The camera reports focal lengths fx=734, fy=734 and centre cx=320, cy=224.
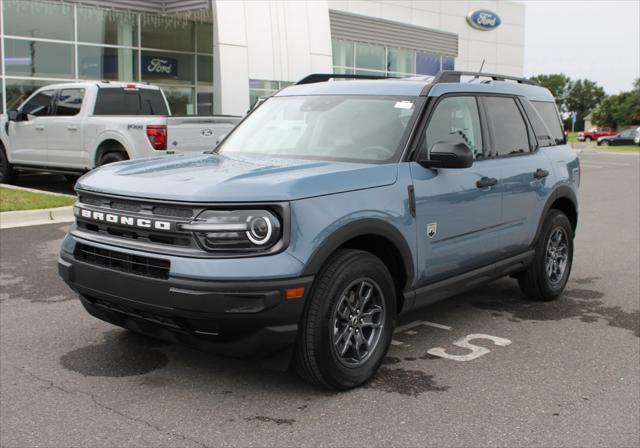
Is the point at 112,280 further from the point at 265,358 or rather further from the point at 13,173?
the point at 13,173

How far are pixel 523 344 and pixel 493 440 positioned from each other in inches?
70.0

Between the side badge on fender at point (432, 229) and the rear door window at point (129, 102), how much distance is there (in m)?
10.0

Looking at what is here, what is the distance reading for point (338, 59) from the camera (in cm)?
3098

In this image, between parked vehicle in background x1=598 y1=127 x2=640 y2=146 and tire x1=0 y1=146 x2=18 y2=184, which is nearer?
tire x1=0 y1=146 x2=18 y2=184

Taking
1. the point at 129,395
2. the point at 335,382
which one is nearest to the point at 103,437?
the point at 129,395

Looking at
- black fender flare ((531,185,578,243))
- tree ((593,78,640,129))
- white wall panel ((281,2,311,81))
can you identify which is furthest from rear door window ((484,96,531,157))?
tree ((593,78,640,129))

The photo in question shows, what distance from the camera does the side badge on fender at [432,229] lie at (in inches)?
190

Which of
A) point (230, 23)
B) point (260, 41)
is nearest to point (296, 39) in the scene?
point (260, 41)

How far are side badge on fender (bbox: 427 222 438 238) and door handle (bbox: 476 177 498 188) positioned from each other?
0.62 m

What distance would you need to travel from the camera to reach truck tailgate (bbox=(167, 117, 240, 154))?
1201 centimetres

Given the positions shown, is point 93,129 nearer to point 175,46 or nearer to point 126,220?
point 126,220

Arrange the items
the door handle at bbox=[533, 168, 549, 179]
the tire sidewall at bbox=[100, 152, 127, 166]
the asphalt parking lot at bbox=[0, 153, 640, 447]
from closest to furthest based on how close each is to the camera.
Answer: the asphalt parking lot at bbox=[0, 153, 640, 447]
the door handle at bbox=[533, 168, 549, 179]
the tire sidewall at bbox=[100, 152, 127, 166]

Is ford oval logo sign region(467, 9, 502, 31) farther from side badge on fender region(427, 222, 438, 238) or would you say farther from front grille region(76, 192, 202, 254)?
front grille region(76, 192, 202, 254)

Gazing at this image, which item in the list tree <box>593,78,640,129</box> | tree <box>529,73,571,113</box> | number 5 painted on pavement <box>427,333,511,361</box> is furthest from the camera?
tree <box>529,73,571,113</box>
